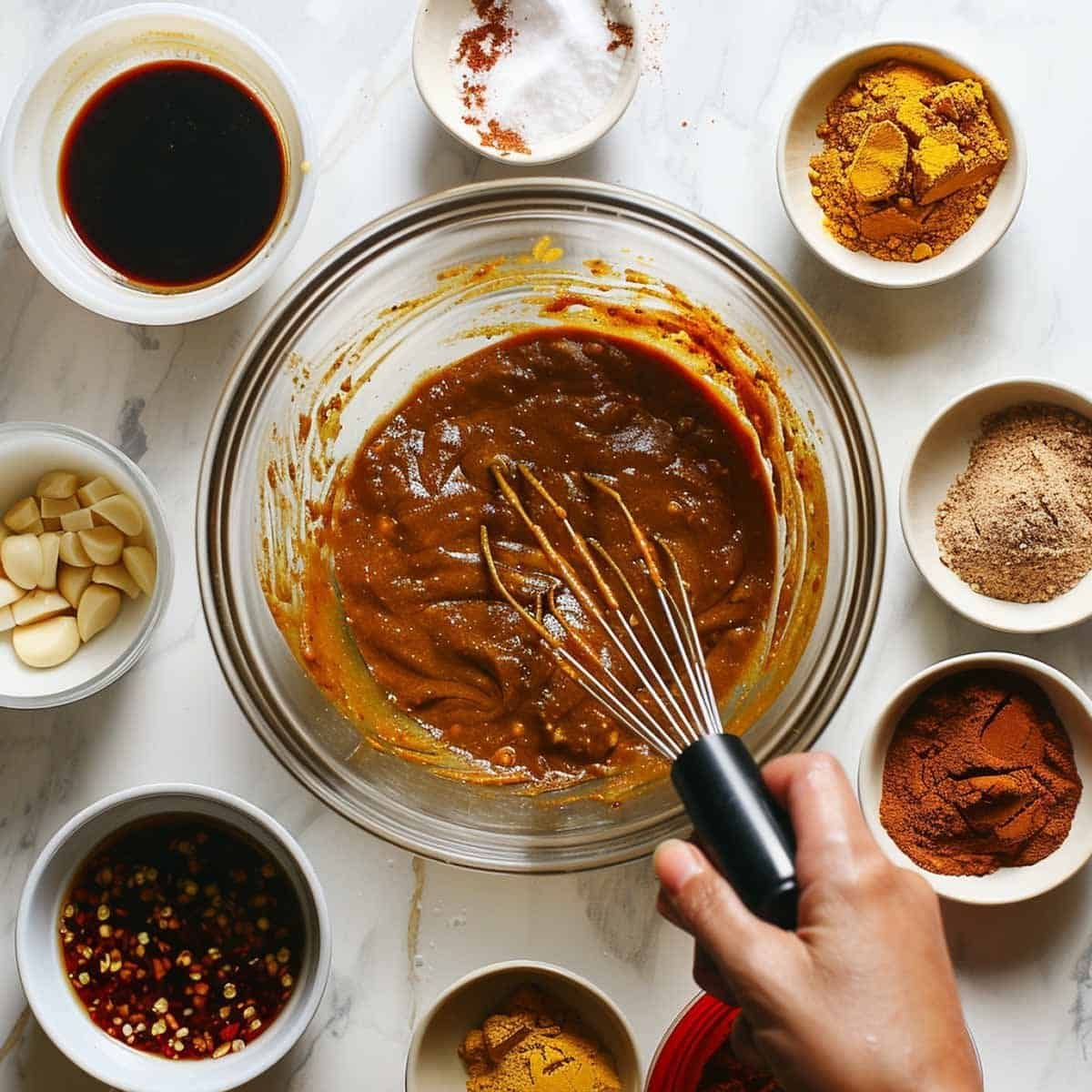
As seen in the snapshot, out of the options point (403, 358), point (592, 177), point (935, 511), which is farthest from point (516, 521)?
point (935, 511)

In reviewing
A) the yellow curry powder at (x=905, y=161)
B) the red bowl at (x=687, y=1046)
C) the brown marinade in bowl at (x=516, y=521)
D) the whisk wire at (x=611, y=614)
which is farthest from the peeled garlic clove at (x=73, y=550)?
the yellow curry powder at (x=905, y=161)

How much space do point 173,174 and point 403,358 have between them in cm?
50

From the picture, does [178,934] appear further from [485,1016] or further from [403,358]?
[403,358]

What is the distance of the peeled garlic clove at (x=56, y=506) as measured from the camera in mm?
2025

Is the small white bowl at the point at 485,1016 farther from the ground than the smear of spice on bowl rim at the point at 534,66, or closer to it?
closer to it

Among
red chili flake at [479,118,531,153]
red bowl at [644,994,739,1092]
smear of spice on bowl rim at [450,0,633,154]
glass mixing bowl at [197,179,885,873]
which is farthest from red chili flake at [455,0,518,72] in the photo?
red bowl at [644,994,739,1092]

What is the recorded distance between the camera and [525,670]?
204 cm

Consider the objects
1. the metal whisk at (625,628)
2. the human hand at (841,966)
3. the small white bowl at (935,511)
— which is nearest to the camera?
the human hand at (841,966)

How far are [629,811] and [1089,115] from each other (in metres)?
1.49

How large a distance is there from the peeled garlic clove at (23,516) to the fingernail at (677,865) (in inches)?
48.5

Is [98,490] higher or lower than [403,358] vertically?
lower

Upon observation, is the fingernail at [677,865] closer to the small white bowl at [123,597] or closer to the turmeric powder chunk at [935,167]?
the small white bowl at [123,597]

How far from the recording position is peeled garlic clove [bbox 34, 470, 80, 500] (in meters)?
2.01

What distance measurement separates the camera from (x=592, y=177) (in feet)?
6.92
